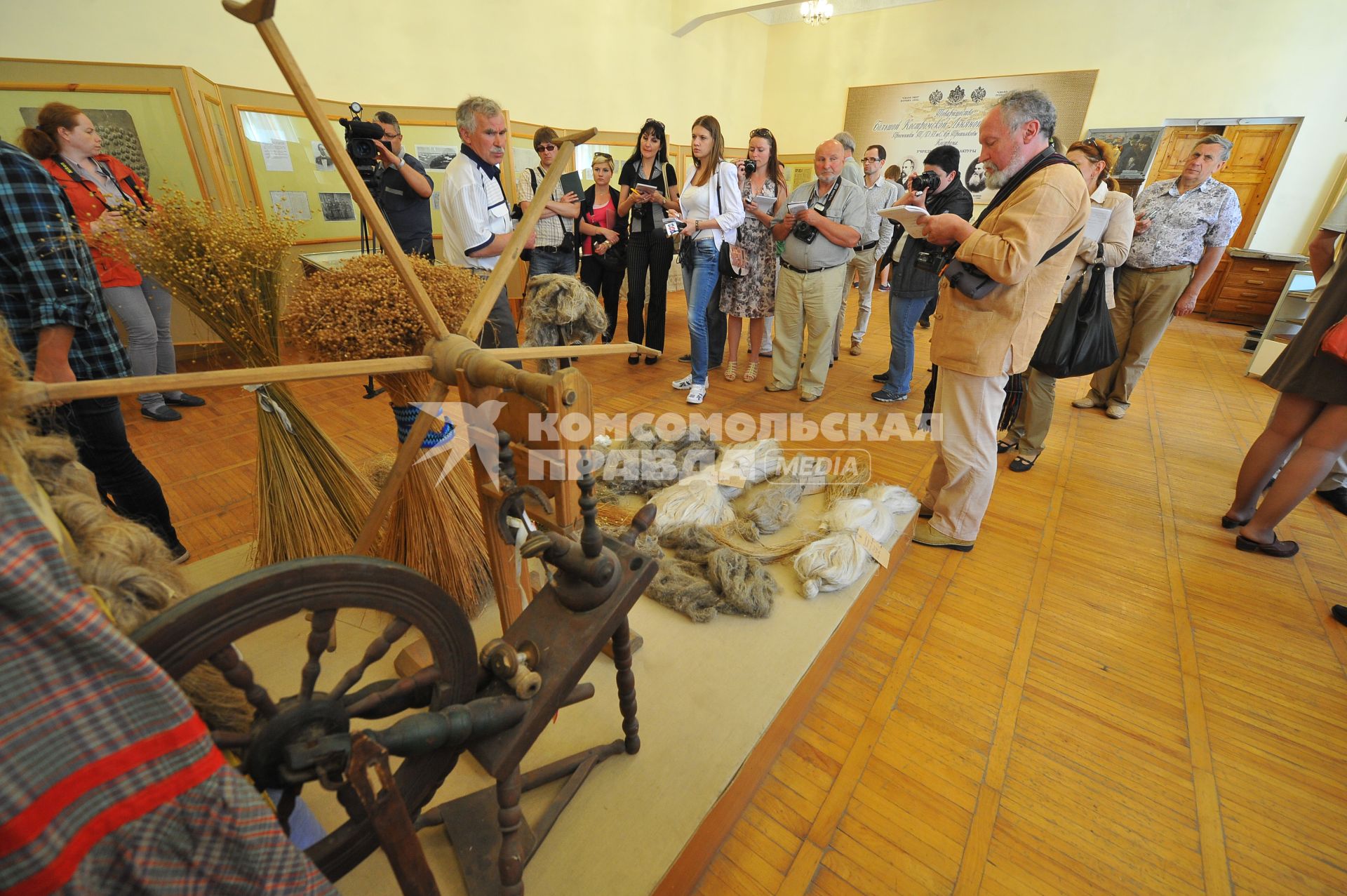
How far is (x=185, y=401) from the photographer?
3467 millimetres

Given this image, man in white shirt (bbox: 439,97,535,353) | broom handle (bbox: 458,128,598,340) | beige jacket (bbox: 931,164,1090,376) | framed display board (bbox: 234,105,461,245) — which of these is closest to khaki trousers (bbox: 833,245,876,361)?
beige jacket (bbox: 931,164,1090,376)

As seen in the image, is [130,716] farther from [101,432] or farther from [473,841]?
[101,432]

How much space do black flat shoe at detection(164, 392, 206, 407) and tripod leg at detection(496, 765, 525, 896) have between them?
12.3 ft

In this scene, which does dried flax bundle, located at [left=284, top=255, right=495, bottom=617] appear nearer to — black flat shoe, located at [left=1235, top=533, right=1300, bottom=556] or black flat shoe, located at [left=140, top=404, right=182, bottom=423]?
black flat shoe, located at [left=140, top=404, right=182, bottom=423]

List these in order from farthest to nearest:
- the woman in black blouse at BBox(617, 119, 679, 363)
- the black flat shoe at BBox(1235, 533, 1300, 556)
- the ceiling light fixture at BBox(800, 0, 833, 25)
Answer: the ceiling light fixture at BBox(800, 0, 833, 25), the woman in black blouse at BBox(617, 119, 679, 363), the black flat shoe at BBox(1235, 533, 1300, 556)

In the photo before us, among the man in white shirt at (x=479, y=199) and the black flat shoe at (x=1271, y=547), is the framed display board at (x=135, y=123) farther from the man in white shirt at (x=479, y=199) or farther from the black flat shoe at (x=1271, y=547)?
the black flat shoe at (x=1271, y=547)

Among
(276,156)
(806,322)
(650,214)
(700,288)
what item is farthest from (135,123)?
(806,322)

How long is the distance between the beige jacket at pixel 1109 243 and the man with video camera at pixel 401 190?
143 inches

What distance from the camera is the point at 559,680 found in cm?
90

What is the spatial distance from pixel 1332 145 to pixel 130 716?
1039 cm

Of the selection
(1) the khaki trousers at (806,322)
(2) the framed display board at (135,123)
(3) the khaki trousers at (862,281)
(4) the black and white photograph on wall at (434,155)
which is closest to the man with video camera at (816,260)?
(1) the khaki trousers at (806,322)

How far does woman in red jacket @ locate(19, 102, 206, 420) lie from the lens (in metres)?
2.33

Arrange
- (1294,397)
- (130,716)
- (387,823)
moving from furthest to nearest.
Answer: (1294,397) → (387,823) → (130,716)

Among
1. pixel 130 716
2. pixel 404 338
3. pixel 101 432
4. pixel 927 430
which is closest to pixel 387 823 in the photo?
pixel 130 716
